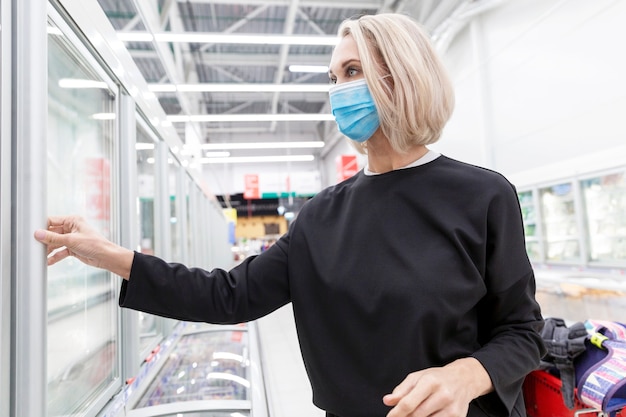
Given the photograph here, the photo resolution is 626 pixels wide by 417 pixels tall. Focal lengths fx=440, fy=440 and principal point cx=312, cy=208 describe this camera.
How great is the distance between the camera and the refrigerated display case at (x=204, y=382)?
6.75 feet

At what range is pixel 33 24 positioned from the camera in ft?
3.45

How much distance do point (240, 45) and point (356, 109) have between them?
9176 mm

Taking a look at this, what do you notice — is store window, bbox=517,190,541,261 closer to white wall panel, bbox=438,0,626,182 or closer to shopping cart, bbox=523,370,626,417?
white wall panel, bbox=438,0,626,182

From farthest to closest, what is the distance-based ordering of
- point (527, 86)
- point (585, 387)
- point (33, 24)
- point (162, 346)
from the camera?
point (527, 86) < point (162, 346) < point (585, 387) < point (33, 24)

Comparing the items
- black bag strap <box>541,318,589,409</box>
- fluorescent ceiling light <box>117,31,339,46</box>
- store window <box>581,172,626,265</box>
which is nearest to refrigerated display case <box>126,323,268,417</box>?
black bag strap <box>541,318,589,409</box>

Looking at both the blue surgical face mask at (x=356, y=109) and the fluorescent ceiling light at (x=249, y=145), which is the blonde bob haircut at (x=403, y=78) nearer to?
the blue surgical face mask at (x=356, y=109)

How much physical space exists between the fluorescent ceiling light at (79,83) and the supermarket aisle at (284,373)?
2.35m

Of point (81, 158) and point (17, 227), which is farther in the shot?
point (81, 158)

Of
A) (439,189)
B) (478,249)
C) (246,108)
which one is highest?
(246,108)

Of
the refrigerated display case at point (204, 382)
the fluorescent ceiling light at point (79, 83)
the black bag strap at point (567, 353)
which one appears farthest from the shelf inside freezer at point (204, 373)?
the black bag strap at point (567, 353)

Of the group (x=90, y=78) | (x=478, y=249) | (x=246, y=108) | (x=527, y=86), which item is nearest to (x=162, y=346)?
(x=90, y=78)

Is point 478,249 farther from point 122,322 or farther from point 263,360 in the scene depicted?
point 263,360

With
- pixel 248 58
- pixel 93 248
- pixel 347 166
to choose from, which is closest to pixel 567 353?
pixel 93 248

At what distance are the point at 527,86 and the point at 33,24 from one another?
5.69 m
